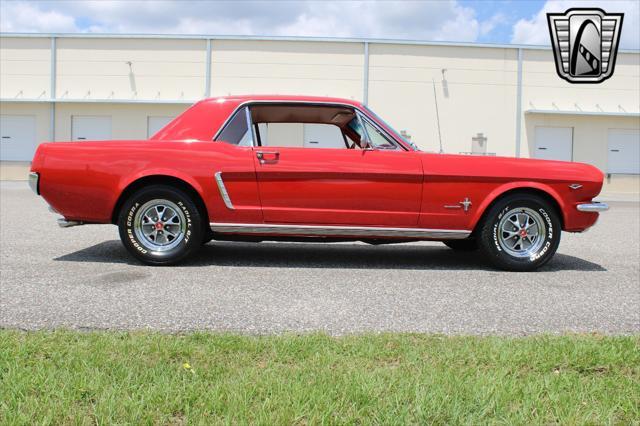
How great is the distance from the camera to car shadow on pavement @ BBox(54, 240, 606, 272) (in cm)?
535

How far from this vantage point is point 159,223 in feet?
16.8

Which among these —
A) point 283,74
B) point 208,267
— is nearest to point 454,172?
point 208,267

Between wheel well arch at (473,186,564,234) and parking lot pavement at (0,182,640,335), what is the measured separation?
0.48 metres

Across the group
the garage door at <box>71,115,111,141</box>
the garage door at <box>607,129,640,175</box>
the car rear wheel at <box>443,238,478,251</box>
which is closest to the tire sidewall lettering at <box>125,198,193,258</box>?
the car rear wheel at <box>443,238,478,251</box>

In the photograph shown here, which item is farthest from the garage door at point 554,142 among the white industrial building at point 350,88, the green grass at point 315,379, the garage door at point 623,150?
the green grass at point 315,379

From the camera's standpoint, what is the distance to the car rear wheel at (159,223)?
5.04 metres

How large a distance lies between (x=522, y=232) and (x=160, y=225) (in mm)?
3323

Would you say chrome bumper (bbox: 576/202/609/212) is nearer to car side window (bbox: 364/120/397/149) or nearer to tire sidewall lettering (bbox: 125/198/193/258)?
car side window (bbox: 364/120/397/149)

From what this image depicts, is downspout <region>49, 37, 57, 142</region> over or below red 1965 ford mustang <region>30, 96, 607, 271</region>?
over

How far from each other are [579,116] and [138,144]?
23.3 m

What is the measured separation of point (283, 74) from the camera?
24016 mm

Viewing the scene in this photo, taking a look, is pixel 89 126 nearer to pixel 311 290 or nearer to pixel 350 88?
pixel 350 88

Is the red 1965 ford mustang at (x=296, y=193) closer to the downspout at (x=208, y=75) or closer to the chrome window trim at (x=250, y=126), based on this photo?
the chrome window trim at (x=250, y=126)

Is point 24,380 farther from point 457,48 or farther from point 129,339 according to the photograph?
point 457,48
